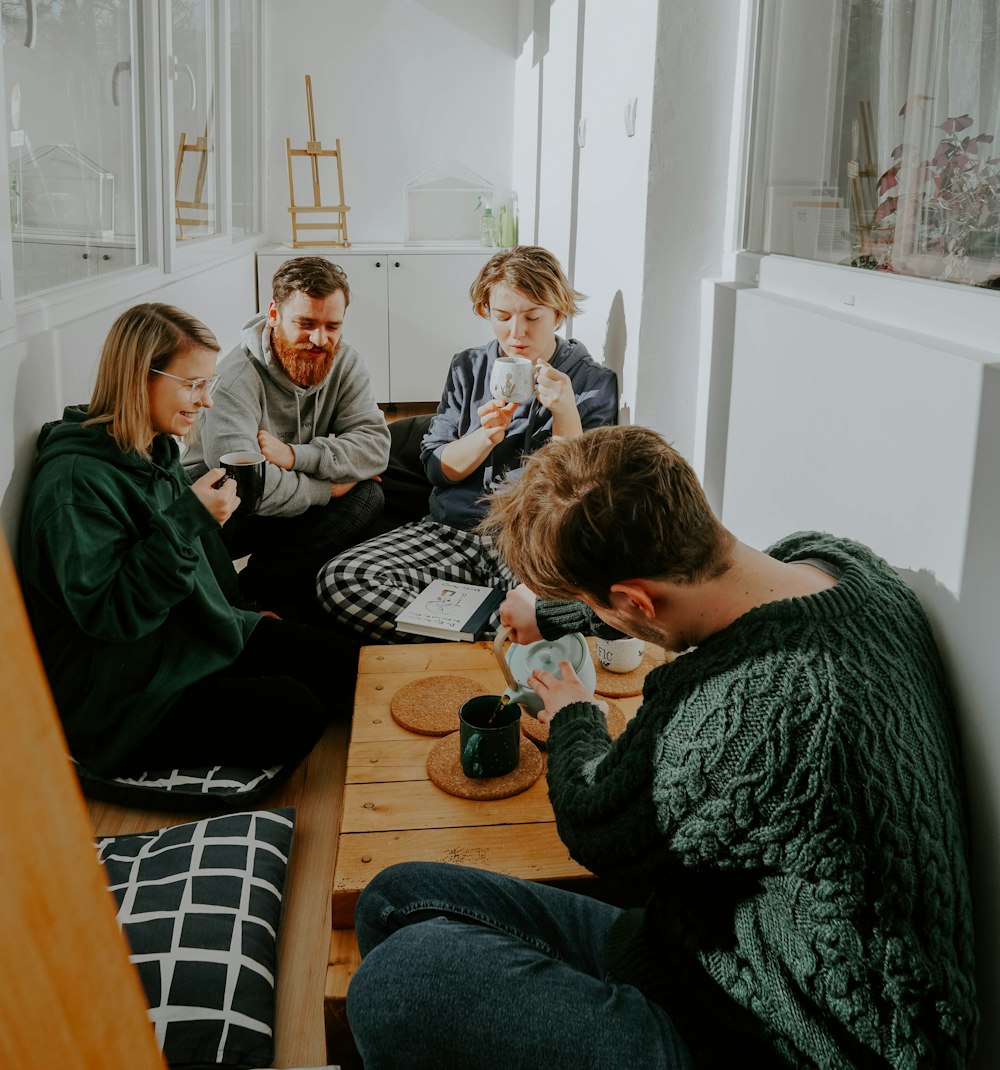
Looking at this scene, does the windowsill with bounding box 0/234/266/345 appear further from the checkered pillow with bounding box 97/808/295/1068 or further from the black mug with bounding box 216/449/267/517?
the checkered pillow with bounding box 97/808/295/1068

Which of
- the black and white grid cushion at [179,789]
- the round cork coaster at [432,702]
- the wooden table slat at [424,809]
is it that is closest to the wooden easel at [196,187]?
the black and white grid cushion at [179,789]

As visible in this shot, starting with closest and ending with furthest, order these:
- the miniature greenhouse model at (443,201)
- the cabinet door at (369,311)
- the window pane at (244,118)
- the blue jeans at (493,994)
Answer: the blue jeans at (493,994) < the window pane at (244,118) < the cabinet door at (369,311) < the miniature greenhouse model at (443,201)

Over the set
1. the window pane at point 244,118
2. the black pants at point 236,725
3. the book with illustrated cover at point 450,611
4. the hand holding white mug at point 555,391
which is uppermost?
the window pane at point 244,118

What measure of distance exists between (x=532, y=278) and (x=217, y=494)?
1.10 metres

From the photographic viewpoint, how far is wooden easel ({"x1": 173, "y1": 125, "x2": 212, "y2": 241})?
363 cm

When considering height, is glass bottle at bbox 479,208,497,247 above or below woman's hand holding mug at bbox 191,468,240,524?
above

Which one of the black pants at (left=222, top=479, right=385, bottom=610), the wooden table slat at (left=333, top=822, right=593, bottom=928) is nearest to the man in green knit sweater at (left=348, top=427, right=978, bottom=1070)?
the wooden table slat at (left=333, top=822, right=593, bottom=928)

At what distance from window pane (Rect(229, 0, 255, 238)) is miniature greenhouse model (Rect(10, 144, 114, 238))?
6.85ft

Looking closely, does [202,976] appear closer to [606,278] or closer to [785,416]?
[785,416]

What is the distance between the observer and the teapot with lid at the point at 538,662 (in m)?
1.70

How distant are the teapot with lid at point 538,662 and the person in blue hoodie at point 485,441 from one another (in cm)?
85

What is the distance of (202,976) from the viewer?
156 cm

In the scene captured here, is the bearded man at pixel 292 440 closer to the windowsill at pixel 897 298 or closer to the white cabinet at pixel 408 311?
the windowsill at pixel 897 298

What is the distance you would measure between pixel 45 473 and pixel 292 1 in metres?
4.62
